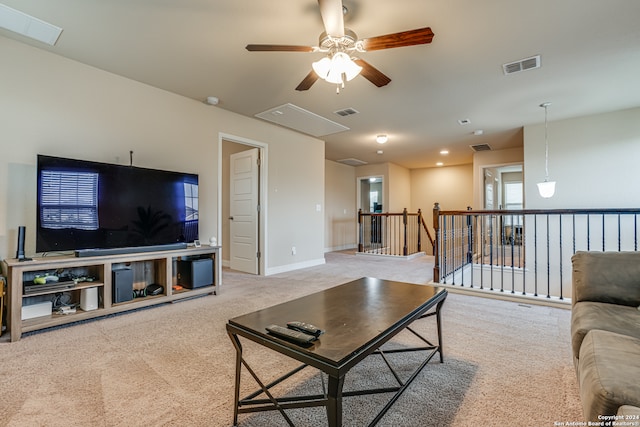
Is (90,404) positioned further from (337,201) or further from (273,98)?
(337,201)

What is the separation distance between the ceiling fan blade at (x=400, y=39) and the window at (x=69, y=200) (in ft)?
9.23

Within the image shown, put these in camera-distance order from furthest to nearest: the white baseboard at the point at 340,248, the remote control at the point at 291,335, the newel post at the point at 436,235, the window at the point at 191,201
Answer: the white baseboard at the point at 340,248 → the newel post at the point at 436,235 → the window at the point at 191,201 → the remote control at the point at 291,335

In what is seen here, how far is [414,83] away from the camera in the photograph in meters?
3.48

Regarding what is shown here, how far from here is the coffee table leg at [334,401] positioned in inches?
39.2

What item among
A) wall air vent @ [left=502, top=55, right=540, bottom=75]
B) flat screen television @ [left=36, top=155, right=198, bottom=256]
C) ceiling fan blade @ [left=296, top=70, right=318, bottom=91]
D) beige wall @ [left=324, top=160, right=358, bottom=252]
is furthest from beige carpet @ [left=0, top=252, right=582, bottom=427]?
beige wall @ [left=324, top=160, right=358, bottom=252]

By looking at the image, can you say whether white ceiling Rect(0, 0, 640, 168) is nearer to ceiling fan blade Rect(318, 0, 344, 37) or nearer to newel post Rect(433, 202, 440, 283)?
ceiling fan blade Rect(318, 0, 344, 37)

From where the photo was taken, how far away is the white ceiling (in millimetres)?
2246

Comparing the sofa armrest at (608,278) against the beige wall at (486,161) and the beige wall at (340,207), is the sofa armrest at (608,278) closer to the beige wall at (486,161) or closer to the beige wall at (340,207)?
the beige wall at (486,161)

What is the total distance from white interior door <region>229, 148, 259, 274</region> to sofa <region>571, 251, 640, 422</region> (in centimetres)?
416

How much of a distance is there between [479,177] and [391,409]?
23.0 feet

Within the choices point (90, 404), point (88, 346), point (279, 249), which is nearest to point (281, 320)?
point (90, 404)

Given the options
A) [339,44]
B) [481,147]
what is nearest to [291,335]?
[339,44]

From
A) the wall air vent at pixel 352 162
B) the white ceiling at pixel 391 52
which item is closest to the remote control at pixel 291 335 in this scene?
the white ceiling at pixel 391 52

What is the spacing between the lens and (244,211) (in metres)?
5.19
